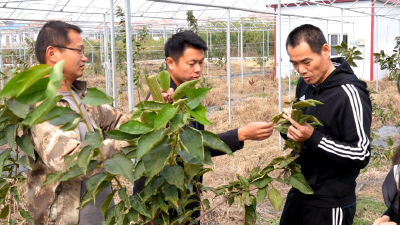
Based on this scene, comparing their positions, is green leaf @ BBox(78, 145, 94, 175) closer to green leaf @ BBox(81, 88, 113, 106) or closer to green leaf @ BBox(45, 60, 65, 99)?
green leaf @ BBox(81, 88, 113, 106)

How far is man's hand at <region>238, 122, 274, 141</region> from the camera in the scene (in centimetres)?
184

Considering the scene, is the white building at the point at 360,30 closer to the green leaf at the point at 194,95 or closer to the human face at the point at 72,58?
the human face at the point at 72,58

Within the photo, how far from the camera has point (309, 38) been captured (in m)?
2.03

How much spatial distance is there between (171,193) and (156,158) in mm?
195

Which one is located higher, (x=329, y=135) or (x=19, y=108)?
(x=19, y=108)

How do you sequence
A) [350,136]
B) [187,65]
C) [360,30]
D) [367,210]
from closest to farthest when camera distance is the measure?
1. [350,136]
2. [187,65]
3. [367,210]
4. [360,30]

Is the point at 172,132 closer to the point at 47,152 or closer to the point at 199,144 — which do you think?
the point at 199,144

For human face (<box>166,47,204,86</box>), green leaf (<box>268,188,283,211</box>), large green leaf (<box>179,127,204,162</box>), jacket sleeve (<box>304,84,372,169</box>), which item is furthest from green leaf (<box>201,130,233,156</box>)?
human face (<box>166,47,204,86</box>)

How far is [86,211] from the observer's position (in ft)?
5.76

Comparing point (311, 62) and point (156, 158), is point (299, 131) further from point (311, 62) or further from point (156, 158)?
point (156, 158)

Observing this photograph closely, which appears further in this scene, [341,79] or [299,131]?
[341,79]

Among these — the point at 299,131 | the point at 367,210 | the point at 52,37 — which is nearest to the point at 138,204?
the point at 299,131

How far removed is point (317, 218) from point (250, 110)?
6.96 metres

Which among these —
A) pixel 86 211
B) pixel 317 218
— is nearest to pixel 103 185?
pixel 86 211
